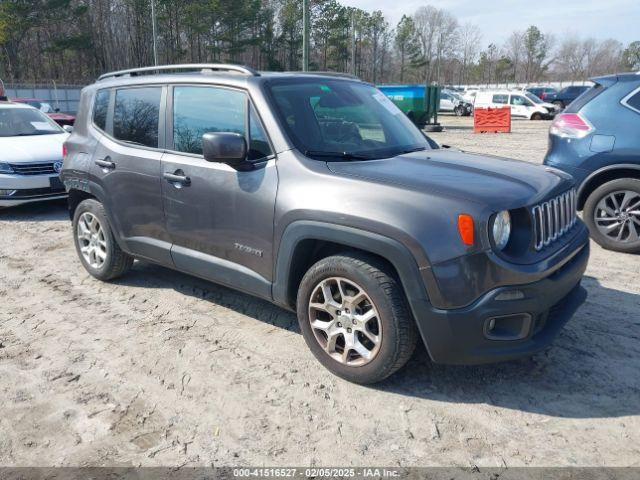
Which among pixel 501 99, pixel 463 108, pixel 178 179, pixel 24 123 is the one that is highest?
pixel 501 99

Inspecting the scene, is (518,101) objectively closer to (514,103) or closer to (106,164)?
(514,103)

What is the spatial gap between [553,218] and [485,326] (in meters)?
0.90

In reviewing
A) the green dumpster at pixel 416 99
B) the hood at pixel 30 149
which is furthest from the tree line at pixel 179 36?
the hood at pixel 30 149

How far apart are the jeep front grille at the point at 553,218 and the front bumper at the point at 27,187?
22.9 feet

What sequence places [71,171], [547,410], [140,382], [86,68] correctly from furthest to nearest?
[86,68] < [71,171] < [140,382] < [547,410]

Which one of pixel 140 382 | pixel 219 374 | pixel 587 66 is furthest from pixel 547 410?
pixel 587 66

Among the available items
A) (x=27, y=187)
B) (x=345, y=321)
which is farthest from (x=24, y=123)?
(x=345, y=321)

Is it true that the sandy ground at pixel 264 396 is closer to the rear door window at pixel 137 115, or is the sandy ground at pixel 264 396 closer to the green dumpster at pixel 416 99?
the rear door window at pixel 137 115

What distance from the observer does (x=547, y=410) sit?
10.2 ft

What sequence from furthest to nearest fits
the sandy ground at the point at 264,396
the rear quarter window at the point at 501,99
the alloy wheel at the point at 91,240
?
the rear quarter window at the point at 501,99, the alloy wheel at the point at 91,240, the sandy ground at the point at 264,396

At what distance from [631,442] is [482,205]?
56.0 inches

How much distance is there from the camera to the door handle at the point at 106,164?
4.66m

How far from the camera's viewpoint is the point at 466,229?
2.85 m

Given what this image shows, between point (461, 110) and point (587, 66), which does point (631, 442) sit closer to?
point (461, 110)
